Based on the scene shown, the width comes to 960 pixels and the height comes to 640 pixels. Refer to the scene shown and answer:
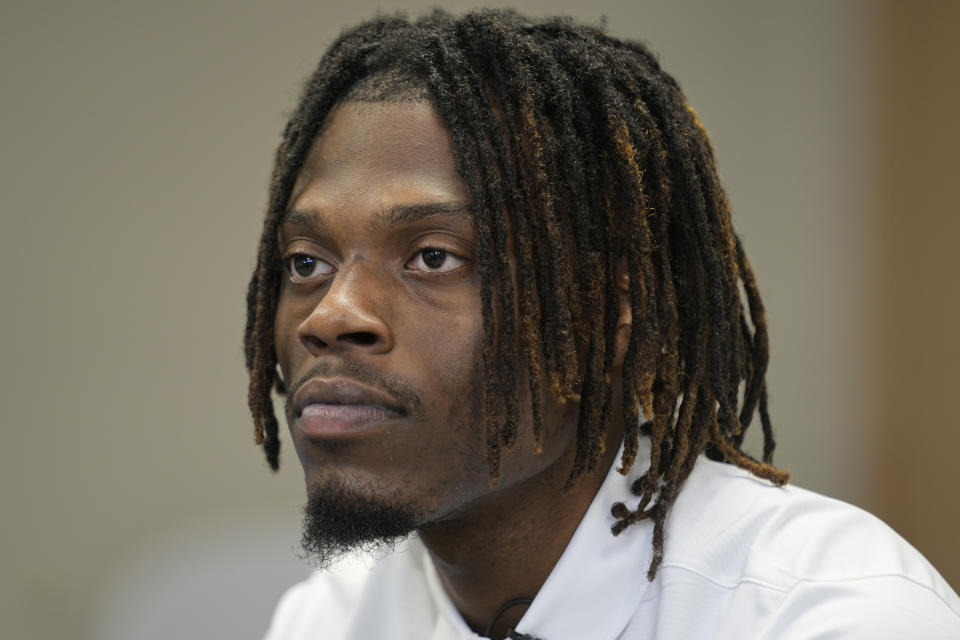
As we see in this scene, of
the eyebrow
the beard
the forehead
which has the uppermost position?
the forehead

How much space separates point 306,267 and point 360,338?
0.68 feet

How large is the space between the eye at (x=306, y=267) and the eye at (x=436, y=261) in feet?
0.50

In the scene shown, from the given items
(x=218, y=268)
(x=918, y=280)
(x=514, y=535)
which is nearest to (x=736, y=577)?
(x=514, y=535)

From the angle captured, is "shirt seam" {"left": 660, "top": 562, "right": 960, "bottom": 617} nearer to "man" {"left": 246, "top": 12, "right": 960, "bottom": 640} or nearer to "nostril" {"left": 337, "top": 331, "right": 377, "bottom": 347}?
"man" {"left": 246, "top": 12, "right": 960, "bottom": 640}

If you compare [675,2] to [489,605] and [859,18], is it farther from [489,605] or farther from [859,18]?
[489,605]

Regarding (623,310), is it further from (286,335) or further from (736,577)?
(286,335)

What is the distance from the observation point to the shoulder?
117 centimetres

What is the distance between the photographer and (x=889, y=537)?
4.26 ft

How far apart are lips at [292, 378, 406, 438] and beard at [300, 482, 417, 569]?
0.08 metres

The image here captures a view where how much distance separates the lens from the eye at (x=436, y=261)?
133cm

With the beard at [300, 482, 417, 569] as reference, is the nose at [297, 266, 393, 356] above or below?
above

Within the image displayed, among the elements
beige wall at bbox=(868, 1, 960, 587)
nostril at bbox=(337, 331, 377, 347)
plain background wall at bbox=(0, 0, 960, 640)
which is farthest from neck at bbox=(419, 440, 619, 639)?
beige wall at bbox=(868, 1, 960, 587)

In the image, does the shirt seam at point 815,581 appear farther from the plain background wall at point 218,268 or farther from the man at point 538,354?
the plain background wall at point 218,268

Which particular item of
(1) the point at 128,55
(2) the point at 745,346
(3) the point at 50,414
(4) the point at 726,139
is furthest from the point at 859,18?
(3) the point at 50,414
